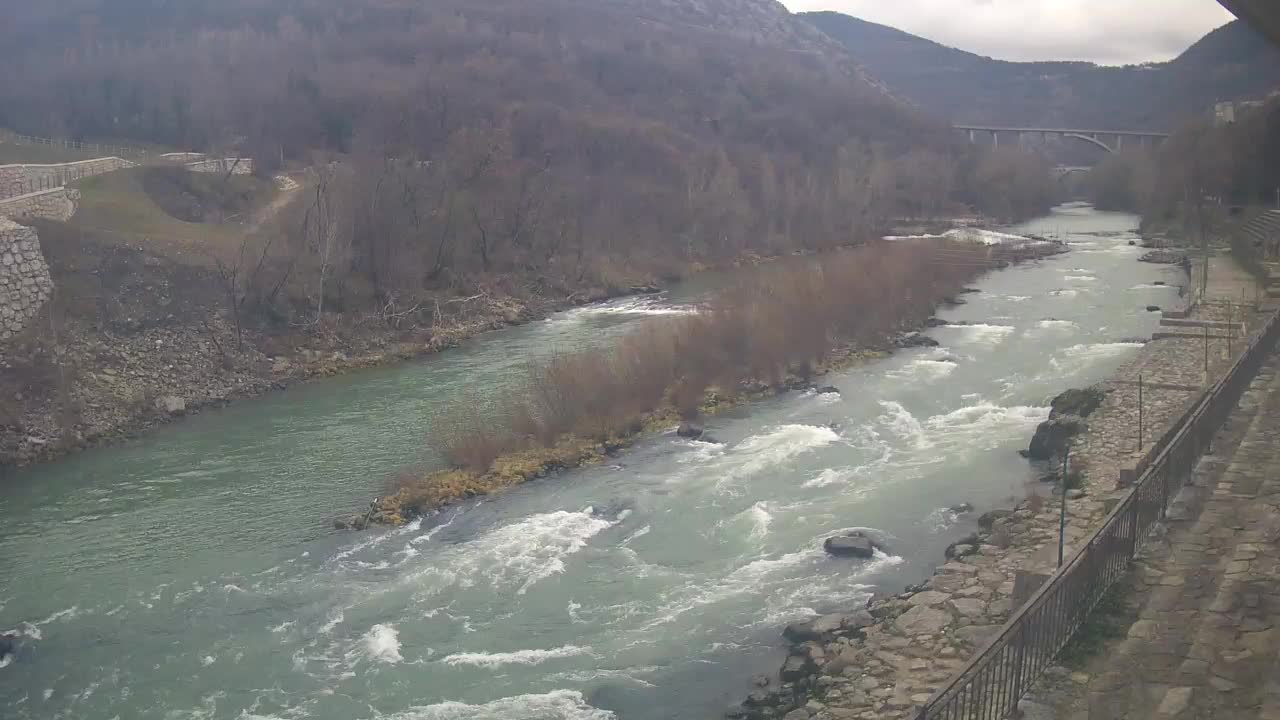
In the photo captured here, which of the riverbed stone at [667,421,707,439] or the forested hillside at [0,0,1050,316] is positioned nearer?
the riverbed stone at [667,421,707,439]

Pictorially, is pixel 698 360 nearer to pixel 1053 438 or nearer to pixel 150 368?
pixel 1053 438

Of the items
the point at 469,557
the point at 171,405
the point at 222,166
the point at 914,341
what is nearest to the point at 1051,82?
the point at 222,166

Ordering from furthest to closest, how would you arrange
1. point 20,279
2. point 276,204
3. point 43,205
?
point 276,204 → point 43,205 → point 20,279

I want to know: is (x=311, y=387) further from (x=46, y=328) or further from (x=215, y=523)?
(x=215, y=523)

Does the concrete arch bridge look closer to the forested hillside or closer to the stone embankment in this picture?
the forested hillside

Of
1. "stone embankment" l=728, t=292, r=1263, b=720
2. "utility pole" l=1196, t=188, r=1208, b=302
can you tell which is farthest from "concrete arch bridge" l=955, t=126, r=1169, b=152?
"stone embankment" l=728, t=292, r=1263, b=720

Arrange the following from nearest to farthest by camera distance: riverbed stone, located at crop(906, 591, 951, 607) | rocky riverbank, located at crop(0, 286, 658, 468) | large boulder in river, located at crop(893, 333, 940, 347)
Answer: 1. riverbed stone, located at crop(906, 591, 951, 607)
2. rocky riverbank, located at crop(0, 286, 658, 468)
3. large boulder in river, located at crop(893, 333, 940, 347)

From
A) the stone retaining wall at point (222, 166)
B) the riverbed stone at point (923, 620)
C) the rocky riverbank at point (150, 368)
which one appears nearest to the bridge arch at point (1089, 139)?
the stone retaining wall at point (222, 166)
